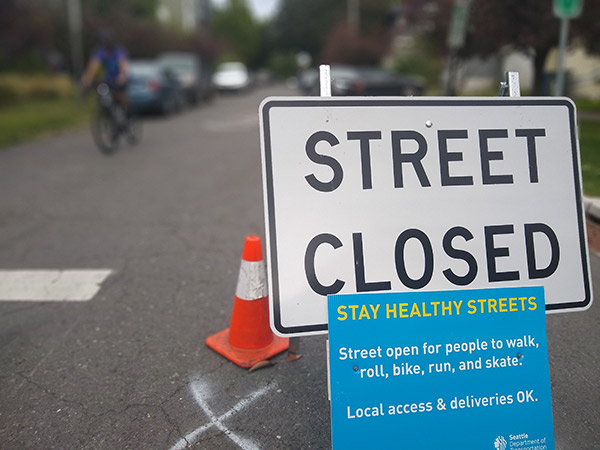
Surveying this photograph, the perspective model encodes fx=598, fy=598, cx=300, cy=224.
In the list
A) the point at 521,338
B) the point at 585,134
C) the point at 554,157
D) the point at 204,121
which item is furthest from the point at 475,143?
the point at 204,121

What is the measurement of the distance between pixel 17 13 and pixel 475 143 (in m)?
15.8

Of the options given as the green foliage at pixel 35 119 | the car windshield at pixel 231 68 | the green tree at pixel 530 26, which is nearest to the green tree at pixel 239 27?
the car windshield at pixel 231 68

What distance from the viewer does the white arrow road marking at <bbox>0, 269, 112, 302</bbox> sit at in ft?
14.1

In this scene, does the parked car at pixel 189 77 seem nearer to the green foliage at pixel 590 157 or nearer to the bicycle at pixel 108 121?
the bicycle at pixel 108 121

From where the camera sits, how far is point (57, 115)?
16.5 m

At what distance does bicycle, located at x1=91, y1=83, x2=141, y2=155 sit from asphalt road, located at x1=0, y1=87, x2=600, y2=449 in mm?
3586

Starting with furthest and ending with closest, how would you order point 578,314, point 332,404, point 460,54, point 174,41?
point 174,41
point 460,54
point 578,314
point 332,404

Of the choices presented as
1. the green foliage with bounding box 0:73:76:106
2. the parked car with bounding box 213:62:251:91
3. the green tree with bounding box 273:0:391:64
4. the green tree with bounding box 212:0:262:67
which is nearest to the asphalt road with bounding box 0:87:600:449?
the green foliage with bounding box 0:73:76:106

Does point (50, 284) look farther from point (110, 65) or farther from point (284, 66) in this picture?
point (284, 66)

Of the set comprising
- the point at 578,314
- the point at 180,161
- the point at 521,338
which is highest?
the point at 180,161

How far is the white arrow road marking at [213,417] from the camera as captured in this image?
8.52 feet

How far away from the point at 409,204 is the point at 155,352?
5.92 feet

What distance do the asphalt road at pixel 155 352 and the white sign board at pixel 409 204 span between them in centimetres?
63

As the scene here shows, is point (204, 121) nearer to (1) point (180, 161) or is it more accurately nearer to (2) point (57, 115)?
(2) point (57, 115)
